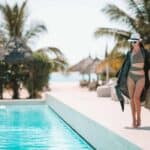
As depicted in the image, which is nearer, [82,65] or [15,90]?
[15,90]

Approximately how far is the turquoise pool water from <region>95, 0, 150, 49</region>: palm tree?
4.05 m

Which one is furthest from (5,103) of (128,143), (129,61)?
(128,143)

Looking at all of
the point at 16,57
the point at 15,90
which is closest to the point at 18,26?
the point at 16,57

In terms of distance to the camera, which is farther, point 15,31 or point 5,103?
point 15,31

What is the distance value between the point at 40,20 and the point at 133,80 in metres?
17.1

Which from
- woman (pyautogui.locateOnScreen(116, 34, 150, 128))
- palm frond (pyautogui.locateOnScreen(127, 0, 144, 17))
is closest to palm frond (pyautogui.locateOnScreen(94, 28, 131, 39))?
palm frond (pyautogui.locateOnScreen(127, 0, 144, 17))

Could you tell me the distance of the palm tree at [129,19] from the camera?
16859 millimetres

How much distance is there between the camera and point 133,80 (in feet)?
23.9

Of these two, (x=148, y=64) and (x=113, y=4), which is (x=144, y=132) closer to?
(x=148, y=64)

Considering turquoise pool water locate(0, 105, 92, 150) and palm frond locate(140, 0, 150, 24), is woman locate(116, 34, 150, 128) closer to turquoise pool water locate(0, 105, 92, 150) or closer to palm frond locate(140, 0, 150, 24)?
turquoise pool water locate(0, 105, 92, 150)

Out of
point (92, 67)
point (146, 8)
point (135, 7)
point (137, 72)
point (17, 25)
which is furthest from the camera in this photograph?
point (92, 67)

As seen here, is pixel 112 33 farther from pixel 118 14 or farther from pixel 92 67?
pixel 92 67

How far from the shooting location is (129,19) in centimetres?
1784

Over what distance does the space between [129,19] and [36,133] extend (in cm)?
857
